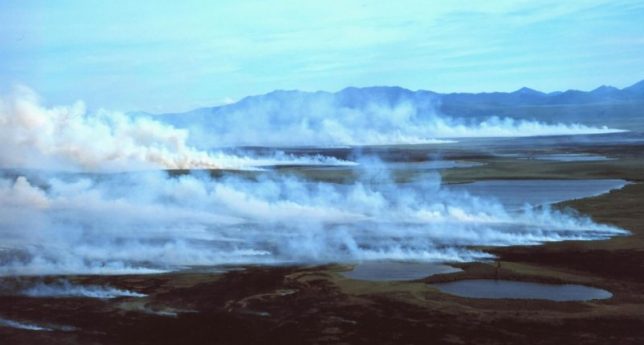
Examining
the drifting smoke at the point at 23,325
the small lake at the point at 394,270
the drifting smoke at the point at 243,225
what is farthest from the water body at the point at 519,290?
the drifting smoke at the point at 23,325

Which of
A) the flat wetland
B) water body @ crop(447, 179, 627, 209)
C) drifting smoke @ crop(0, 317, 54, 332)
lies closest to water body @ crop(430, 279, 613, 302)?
the flat wetland

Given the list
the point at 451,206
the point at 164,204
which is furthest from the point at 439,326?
the point at 164,204

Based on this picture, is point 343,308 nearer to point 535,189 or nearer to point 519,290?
point 519,290

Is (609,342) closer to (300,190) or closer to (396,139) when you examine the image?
(300,190)

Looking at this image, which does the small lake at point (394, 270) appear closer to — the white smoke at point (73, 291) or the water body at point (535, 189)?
the white smoke at point (73, 291)

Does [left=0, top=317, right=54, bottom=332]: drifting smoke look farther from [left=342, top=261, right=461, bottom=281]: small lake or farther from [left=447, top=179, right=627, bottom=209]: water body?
[left=447, top=179, right=627, bottom=209]: water body

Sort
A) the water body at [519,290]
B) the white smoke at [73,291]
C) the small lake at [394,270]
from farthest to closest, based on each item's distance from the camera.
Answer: the small lake at [394,270]
the white smoke at [73,291]
the water body at [519,290]

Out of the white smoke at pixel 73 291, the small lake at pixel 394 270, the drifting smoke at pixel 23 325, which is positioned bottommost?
the drifting smoke at pixel 23 325
